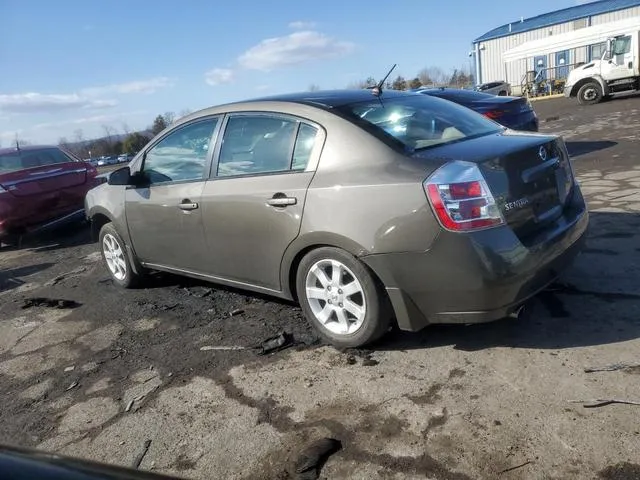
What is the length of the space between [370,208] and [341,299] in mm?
644

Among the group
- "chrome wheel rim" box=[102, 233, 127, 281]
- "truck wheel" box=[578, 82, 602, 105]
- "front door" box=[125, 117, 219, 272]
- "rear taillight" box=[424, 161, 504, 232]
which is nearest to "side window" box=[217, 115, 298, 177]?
"front door" box=[125, 117, 219, 272]

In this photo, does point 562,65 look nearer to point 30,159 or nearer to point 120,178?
point 30,159

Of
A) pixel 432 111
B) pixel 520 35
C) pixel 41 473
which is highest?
pixel 520 35

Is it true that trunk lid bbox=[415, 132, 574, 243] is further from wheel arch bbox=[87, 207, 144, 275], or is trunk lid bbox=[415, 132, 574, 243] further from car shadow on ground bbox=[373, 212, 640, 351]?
wheel arch bbox=[87, 207, 144, 275]

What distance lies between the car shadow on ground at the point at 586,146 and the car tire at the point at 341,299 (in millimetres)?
8486

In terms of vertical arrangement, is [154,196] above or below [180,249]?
above

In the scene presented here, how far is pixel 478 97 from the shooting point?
9578mm

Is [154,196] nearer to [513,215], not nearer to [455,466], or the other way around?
[513,215]

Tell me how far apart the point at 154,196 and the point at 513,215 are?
9.52ft

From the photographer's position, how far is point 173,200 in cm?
433

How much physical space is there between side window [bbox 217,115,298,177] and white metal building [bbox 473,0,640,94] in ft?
125

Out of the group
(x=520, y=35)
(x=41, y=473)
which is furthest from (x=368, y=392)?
(x=520, y=35)

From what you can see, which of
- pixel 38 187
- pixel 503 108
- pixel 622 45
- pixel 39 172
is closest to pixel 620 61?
pixel 622 45

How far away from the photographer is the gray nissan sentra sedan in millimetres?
2918
